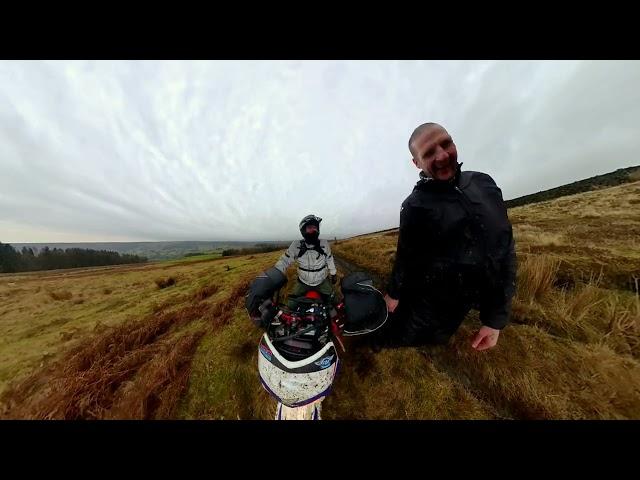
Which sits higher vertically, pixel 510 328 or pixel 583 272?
pixel 583 272

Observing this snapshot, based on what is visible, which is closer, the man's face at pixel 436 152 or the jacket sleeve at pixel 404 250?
the man's face at pixel 436 152

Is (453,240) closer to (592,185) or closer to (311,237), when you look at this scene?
(311,237)

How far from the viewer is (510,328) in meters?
3.05

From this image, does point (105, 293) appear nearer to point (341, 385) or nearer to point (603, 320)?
point (341, 385)

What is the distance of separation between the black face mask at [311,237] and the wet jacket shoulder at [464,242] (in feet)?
8.47

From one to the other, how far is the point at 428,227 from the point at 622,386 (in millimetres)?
2641

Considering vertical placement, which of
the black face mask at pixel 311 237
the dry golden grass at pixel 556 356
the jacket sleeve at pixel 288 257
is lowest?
the dry golden grass at pixel 556 356

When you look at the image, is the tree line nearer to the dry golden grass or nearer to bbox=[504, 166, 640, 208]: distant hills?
the dry golden grass

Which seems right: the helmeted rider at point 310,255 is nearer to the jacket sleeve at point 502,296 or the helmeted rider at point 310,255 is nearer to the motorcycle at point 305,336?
the motorcycle at point 305,336

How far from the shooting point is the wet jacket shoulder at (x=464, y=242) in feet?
6.94

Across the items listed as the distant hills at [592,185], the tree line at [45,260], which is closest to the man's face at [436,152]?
the distant hills at [592,185]

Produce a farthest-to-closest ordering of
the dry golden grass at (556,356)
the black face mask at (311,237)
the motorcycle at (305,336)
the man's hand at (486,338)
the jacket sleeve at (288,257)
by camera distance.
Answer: the black face mask at (311,237) → the jacket sleeve at (288,257) → the man's hand at (486,338) → the dry golden grass at (556,356) → the motorcycle at (305,336)
